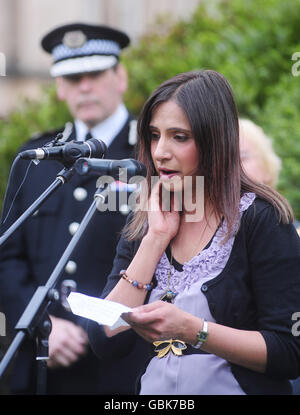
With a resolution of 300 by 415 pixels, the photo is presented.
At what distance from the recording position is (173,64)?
5770 millimetres

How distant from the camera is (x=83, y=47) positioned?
13.9ft

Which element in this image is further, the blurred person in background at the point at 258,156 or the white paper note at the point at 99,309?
the blurred person in background at the point at 258,156

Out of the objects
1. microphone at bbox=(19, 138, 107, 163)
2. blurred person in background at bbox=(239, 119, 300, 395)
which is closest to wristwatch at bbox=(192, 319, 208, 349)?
microphone at bbox=(19, 138, 107, 163)

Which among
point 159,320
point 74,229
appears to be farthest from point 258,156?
point 159,320

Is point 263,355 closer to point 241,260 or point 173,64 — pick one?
point 241,260

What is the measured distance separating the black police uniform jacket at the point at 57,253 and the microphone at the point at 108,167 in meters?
1.23

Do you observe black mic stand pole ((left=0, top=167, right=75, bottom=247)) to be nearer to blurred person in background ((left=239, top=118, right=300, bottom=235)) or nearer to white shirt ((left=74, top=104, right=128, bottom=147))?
white shirt ((left=74, top=104, right=128, bottom=147))

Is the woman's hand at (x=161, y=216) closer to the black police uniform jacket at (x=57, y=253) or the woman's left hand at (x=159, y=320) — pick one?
the woman's left hand at (x=159, y=320)

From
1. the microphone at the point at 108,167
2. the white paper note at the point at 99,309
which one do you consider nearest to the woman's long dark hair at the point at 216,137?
the microphone at the point at 108,167

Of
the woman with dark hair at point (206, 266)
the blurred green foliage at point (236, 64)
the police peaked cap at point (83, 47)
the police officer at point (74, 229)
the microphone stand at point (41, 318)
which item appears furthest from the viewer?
the blurred green foliage at point (236, 64)

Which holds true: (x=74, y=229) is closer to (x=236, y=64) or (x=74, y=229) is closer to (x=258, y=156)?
(x=258, y=156)

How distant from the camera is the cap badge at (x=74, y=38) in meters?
4.28

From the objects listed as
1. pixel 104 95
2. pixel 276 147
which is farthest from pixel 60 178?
pixel 276 147

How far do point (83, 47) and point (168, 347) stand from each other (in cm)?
227
